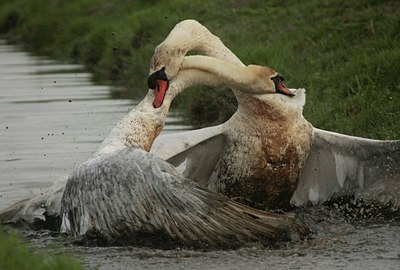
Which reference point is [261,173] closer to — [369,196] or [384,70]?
[369,196]

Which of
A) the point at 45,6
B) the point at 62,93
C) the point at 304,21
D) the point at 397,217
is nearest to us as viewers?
the point at 397,217

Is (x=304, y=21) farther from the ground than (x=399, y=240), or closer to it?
farther from the ground

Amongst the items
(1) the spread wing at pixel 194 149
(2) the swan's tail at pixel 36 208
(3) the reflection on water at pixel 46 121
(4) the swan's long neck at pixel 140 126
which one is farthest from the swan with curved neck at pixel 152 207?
(3) the reflection on water at pixel 46 121

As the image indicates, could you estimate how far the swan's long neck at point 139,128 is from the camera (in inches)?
347

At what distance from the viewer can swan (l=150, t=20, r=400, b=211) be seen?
9680 millimetres

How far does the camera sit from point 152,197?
26.4 feet

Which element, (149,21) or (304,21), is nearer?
(304,21)

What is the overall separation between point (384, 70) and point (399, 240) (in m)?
4.84

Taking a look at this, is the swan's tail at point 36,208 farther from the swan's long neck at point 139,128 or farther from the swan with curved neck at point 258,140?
the swan's long neck at point 139,128

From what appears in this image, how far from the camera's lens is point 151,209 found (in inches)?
318

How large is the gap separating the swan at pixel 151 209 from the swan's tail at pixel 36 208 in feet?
3.70

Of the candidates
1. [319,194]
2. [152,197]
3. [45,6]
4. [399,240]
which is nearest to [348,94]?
[319,194]

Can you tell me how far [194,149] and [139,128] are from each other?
47.8 inches

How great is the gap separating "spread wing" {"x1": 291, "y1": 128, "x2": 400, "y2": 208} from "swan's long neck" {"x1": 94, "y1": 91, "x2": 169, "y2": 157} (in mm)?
1520
